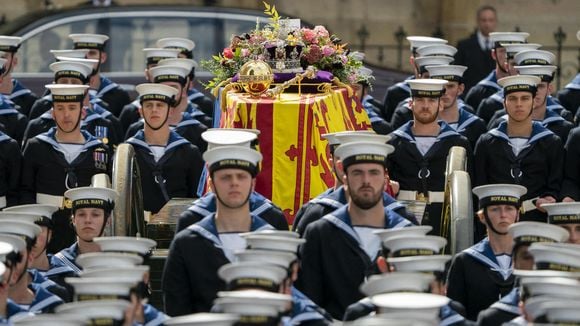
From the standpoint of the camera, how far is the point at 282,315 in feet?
42.4

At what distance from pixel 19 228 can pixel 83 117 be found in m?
5.12

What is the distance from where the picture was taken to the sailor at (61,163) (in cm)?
1922

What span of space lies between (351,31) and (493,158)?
35.4ft

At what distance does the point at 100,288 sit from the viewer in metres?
13.3

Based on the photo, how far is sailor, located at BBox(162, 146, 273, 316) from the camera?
1524 centimetres

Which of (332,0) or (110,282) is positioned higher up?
(332,0)

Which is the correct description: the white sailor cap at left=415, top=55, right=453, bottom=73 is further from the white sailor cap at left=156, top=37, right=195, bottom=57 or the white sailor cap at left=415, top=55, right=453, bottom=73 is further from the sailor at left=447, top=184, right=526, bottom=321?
the sailor at left=447, top=184, right=526, bottom=321

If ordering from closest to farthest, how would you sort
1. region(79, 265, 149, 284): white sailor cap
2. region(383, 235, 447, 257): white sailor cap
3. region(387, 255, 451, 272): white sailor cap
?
1. region(79, 265, 149, 284): white sailor cap
2. region(387, 255, 451, 272): white sailor cap
3. region(383, 235, 447, 257): white sailor cap

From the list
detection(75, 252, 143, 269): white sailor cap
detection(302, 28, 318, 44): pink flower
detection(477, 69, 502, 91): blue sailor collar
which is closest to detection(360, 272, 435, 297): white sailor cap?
detection(75, 252, 143, 269): white sailor cap

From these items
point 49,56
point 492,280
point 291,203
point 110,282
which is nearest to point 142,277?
point 110,282

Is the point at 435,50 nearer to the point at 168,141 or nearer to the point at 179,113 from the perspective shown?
the point at 179,113

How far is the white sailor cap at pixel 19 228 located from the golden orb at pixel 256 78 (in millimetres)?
3355

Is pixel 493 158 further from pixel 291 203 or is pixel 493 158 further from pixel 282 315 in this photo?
pixel 282 315

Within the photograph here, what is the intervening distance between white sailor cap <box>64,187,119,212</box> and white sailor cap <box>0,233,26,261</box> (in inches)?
75.5
